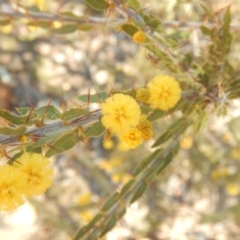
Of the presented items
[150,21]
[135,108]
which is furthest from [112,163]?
[135,108]

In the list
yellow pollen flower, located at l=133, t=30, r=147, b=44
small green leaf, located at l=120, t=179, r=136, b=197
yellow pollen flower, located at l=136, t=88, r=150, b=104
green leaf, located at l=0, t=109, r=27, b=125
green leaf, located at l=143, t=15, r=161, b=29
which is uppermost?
green leaf, located at l=143, t=15, r=161, b=29

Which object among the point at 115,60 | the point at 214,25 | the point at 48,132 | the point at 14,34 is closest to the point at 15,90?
the point at 14,34

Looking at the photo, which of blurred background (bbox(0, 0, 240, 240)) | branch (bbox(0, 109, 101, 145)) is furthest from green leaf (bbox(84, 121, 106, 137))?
blurred background (bbox(0, 0, 240, 240))

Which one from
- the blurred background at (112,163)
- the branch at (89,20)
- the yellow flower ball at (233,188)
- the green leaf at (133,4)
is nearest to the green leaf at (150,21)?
the green leaf at (133,4)

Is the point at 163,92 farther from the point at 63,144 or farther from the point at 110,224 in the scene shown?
the point at 110,224

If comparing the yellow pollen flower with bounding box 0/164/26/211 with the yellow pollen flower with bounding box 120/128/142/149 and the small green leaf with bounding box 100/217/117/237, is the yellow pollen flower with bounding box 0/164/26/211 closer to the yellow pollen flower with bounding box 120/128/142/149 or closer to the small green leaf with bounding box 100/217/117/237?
the yellow pollen flower with bounding box 120/128/142/149

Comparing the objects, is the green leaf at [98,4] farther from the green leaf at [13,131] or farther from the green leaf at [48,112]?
the green leaf at [13,131]
